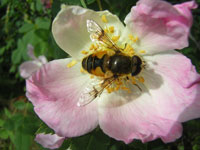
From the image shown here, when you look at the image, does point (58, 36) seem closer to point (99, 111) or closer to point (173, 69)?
point (99, 111)

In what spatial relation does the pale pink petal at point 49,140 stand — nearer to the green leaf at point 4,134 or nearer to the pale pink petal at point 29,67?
the green leaf at point 4,134

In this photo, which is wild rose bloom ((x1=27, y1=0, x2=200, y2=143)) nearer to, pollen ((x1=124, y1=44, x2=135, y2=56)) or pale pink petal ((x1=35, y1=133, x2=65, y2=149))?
pollen ((x1=124, y1=44, x2=135, y2=56))

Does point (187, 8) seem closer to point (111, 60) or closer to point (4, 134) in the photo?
point (111, 60)

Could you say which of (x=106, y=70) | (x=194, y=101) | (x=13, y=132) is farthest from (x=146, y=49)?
(x=13, y=132)

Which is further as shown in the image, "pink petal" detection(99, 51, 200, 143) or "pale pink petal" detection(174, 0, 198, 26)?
"pink petal" detection(99, 51, 200, 143)

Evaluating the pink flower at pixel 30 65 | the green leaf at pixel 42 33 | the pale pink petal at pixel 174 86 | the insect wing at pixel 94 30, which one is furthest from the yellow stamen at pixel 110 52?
the pink flower at pixel 30 65

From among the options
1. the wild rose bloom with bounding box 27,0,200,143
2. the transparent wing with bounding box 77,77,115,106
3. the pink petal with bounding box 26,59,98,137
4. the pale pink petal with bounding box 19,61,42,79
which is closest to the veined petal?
the wild rose bloom with bounding box 27,0,200,143
